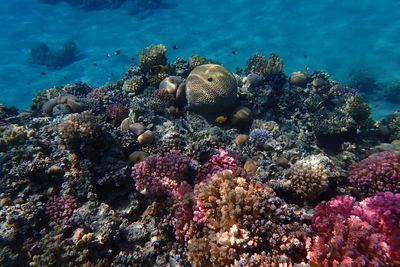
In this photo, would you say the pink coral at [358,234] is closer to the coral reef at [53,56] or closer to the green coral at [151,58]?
the green coral at [151,58]

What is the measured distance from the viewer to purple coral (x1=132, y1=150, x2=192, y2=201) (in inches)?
167

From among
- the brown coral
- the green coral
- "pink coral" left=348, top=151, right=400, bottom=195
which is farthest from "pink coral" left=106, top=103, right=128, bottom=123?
"pink coral" left=348, top=151, right=400, bottom=195

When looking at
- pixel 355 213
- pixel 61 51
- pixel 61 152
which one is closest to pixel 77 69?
pixel 61 51

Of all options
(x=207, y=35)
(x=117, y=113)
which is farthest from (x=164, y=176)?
(x=207, y=35)

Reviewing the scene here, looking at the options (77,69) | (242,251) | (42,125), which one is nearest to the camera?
(242,251)

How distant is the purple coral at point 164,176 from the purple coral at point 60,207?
4.48 feet

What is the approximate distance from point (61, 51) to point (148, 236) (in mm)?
35500

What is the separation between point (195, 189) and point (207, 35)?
33686mm

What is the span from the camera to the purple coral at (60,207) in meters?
4.09

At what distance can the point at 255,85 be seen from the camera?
28.7 ft

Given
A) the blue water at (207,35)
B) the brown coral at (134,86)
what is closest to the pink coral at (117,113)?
Result: the brown coral at (134,86)

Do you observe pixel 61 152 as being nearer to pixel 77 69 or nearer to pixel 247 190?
pixel 247 190

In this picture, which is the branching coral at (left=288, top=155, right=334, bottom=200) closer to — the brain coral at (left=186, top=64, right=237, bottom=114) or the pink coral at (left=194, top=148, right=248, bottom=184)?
the pink coral at (left=194, top=148, right=248, bottom=184)

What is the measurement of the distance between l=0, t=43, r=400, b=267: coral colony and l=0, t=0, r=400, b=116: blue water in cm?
2008
